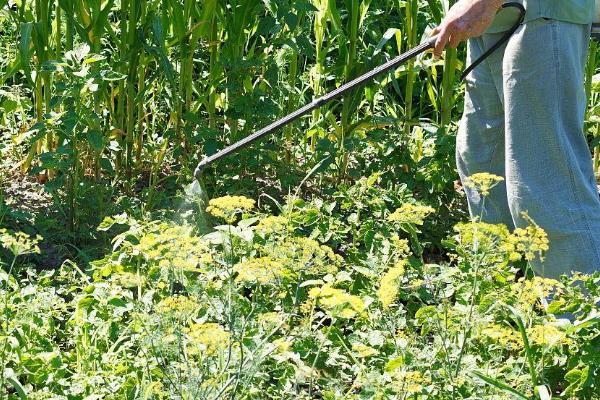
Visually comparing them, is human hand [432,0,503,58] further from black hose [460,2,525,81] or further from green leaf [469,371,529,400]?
green leaf [469,371,529,400]

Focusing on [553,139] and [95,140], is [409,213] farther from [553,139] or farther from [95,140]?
[95,140]

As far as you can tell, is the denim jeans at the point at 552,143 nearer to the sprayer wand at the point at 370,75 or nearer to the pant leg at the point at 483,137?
the sprayer wand at the point at 370,75

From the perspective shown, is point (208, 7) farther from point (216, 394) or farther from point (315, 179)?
point (216, 394)

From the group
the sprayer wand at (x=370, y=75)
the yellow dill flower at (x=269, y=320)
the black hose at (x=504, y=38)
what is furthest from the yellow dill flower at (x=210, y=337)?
the black hose at (x=504, y=38)

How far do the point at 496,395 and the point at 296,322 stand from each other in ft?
2.47

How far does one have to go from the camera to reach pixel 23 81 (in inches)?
220

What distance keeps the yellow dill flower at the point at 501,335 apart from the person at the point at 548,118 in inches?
18.5

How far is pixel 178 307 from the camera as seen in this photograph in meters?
2.37

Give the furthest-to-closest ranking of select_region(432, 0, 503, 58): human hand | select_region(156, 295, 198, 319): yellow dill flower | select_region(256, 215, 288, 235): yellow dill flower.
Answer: select_region(432, 0, 503, 58): human hand < select_region(256, 215, 288, 235): yellow dill flower < select_region(156, 295, 198, 319): yellow dill flower

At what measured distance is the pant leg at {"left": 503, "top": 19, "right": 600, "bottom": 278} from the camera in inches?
123

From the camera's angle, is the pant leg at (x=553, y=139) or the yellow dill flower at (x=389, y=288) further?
the pant leg at (x=553, y=139)

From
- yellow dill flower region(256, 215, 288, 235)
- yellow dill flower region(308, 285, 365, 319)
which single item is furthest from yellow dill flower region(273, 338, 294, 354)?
yellow dill flower region(256, 215, 288, 235)

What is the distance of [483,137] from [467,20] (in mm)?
572

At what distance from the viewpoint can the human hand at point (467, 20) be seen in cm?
308
